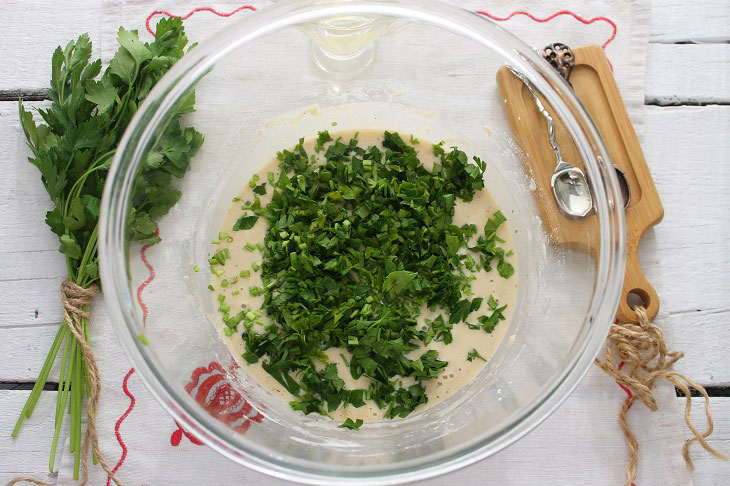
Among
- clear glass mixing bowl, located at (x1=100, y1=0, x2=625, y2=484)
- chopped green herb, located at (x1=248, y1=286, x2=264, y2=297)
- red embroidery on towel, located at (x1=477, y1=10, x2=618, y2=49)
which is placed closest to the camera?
clear glass mixing bowl, located at (x1=100, y1=0, x2=625, y2=484)

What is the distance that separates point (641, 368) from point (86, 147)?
5.50 ft

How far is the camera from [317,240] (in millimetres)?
1735

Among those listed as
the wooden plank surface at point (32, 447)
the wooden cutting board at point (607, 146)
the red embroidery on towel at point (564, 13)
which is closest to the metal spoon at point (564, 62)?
the wooden cutting board at point (607, 146)

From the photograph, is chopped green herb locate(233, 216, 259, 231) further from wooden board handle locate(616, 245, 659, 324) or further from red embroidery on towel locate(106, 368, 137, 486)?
wooden board handle locate(616, 245, 659, 324)

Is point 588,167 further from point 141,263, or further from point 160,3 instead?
point 160,3

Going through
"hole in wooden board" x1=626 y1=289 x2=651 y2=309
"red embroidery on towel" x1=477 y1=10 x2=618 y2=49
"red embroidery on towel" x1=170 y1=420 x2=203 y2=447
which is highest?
"red embroidery on towel" x1=477 y1=10 x2=618 y2=49

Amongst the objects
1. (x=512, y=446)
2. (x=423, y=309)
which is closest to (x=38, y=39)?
(x=423, y=309)

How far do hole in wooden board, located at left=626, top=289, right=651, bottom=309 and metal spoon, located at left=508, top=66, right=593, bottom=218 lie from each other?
28cm

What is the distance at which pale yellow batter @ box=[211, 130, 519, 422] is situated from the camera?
176 centimetres

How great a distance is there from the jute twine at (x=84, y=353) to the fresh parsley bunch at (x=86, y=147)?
0.08 feet

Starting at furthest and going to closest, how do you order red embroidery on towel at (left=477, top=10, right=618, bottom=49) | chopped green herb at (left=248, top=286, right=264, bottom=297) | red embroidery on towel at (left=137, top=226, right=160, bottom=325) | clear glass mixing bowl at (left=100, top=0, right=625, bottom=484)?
red embroidery on towel at (left=477, top=10, right=618, bottom=49), chopped green herb at (left=248, top=286, right=264, bottom=297), red embroidery on towel at (left=137, top=226, right=160, bottom=325), clear glass mixing bowl at (left=100, top=0, right=625, bottom=484)

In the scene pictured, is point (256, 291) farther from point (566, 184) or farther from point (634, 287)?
point (634, 287)

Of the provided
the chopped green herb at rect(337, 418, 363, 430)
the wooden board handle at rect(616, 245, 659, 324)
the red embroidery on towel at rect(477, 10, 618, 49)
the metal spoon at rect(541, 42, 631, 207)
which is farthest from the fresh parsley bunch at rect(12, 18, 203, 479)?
the wooden board handle at rect(616, 245, 659, 324)

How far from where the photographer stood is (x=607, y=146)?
1.82 metres
